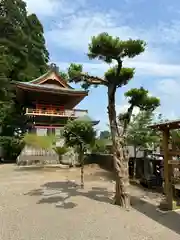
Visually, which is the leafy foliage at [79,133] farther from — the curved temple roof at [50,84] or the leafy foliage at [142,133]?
the curved temple roof at [50,84]

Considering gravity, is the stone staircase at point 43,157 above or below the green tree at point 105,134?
below

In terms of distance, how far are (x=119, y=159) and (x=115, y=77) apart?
9.08ft

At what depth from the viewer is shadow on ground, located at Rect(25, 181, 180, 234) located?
7.31 meters

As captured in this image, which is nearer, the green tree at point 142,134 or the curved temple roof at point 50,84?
the green tree at point 142,134

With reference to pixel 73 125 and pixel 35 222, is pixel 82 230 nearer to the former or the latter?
pixel 35 222

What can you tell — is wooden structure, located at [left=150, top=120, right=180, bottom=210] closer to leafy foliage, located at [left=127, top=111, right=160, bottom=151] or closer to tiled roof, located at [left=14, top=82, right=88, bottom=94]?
leafy foliage, located at [left=127, top=111, right=160, bottom=151]

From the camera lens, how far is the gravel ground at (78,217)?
239 inches

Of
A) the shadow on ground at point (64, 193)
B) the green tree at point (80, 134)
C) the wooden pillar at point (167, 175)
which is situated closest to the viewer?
the wooden pillar at point (167, 175)

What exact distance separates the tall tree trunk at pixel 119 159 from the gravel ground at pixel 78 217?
0.40 meters

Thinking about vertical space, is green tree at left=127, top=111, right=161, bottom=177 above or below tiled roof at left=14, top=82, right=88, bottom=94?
below

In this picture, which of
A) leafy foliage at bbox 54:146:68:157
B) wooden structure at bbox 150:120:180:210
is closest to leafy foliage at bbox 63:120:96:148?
wooden structure at bbox 150:120:180:210

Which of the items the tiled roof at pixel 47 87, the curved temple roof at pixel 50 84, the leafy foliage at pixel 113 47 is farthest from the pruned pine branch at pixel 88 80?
the tiled roof at pixel 47 87

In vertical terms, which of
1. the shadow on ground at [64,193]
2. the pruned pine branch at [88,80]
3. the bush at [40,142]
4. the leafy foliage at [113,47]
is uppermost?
the leafy foliage at [113,47]

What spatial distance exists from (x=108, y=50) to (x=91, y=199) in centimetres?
498
